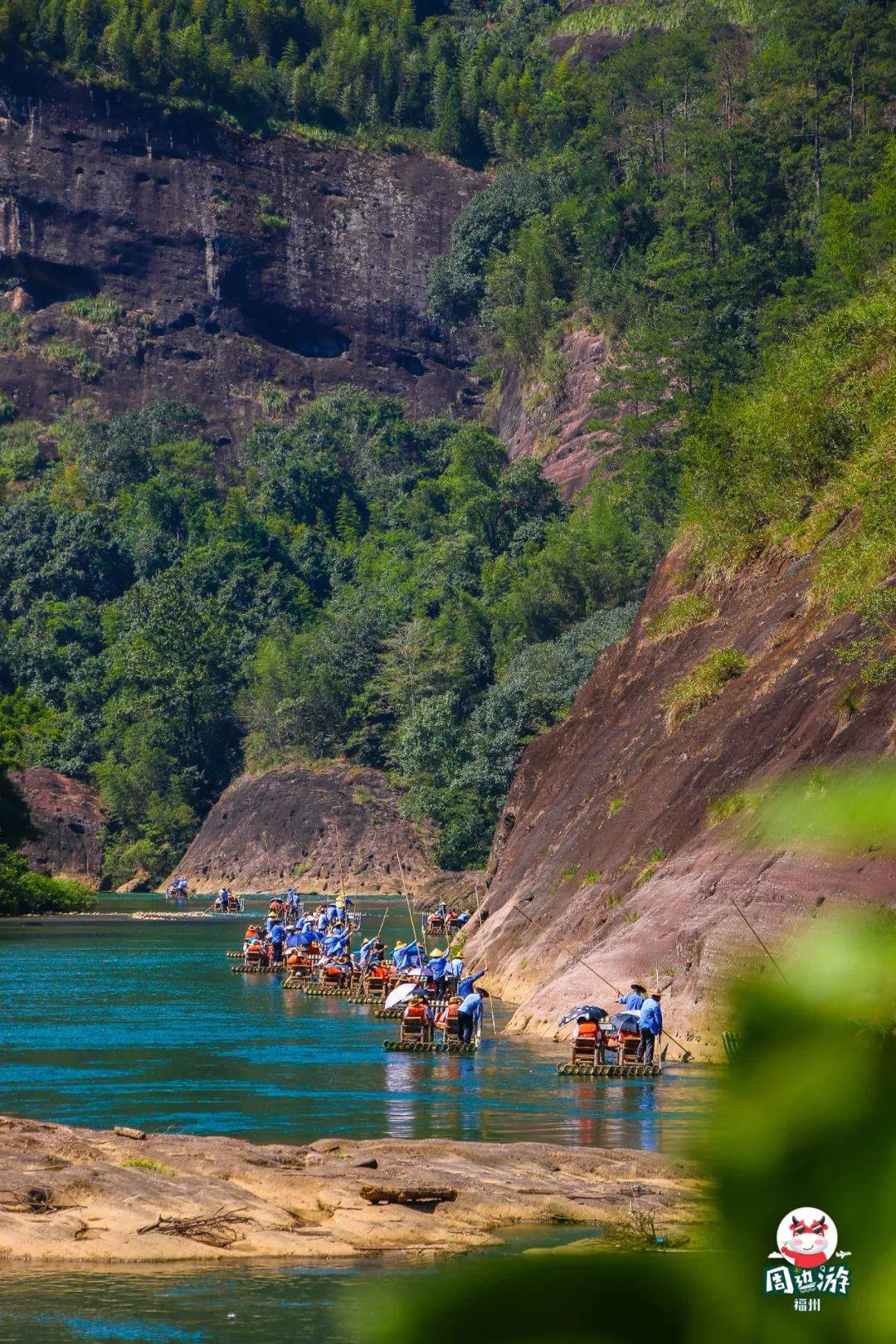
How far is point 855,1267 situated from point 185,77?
163172mm

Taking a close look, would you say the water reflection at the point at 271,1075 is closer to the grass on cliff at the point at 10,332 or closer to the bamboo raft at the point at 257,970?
the bamboo raft at the point at 257,970

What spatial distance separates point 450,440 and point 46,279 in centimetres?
3479

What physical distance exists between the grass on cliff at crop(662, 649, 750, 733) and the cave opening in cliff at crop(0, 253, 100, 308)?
11750cm

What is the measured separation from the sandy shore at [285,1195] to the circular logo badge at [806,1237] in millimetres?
14149

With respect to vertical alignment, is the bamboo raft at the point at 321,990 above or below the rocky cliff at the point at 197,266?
below

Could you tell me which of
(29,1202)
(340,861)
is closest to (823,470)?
(29,1202)

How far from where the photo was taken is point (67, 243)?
149375 mm

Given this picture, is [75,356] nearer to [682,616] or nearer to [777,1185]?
[682,616]

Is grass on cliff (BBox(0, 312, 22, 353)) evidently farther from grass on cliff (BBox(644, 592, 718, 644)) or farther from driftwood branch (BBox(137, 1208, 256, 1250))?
driftwood branch (BBox(137, 1208, 256, 1250))

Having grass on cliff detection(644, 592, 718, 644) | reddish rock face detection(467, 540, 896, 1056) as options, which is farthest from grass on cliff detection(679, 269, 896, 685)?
grass on cliff detection(644, 592, 718, 644)

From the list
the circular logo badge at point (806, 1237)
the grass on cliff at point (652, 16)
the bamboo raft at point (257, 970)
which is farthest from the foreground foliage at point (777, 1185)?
the grass on cliff at point (652, 16)

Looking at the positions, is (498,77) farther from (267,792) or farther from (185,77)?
(267,792)

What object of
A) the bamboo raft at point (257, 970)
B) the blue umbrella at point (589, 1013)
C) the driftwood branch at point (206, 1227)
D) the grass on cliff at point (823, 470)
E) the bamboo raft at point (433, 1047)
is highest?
the grass on cliff at point (823, 470)

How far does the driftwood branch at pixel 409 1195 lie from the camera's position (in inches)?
721
